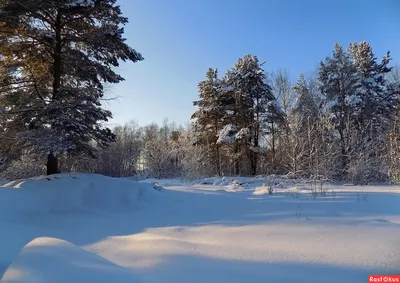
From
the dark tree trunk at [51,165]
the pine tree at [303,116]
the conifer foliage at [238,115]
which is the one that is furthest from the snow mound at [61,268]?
the conifer foliage at [238,115]

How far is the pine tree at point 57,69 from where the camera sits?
8195 mm

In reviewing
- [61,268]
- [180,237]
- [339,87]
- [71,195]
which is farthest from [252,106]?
[61,268]

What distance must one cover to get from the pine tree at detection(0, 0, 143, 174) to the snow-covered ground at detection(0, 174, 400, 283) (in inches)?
51.7

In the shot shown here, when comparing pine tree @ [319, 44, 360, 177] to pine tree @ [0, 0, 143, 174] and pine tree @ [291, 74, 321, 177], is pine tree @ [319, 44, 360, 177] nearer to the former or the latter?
pine tree @ [291, 74, 321, 177]

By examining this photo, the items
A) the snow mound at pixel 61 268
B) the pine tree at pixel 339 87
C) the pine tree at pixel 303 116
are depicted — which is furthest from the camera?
the pine tree at pixel 339 87

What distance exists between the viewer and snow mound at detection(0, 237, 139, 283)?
101 inches

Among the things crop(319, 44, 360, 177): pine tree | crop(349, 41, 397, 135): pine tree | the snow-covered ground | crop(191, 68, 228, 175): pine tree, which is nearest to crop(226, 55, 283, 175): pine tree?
crop(191, 68, 228, 175): pine tree

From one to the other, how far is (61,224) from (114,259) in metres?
3.17

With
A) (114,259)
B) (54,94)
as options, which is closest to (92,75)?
(54,94)

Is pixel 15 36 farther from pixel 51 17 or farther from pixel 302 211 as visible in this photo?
pixel 302 211

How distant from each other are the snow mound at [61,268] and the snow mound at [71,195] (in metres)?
4.15

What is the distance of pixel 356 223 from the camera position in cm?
462

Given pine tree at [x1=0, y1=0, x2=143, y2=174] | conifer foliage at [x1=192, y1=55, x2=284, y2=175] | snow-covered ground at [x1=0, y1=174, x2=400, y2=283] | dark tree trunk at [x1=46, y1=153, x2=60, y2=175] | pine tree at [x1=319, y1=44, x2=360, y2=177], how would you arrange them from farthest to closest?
conifer foliage at [x1=192, y1=55, x2=284, y2=175] → pine tree at [x1=319, y1=44, x2=360, y2=177] → dark tree trunk at [x1=46, y1=153, x2=60, y2=175] → pine tree at [x1=0, y1=0, x2=143, y2=174] → snow-covered ground at [x1=0, y1=174, x2=400, y2=283]

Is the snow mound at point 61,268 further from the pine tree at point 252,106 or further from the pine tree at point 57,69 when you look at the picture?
the pine tree at point 252,106
